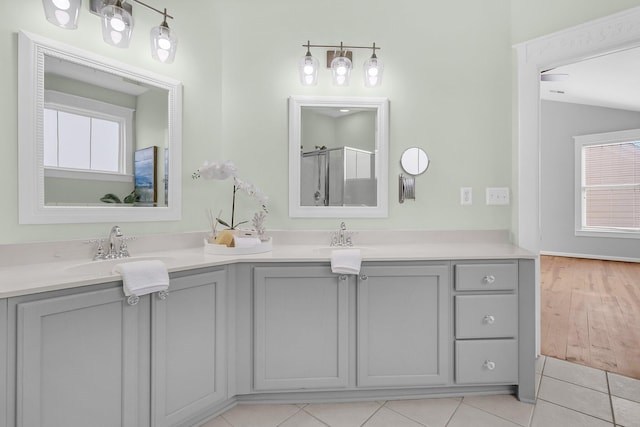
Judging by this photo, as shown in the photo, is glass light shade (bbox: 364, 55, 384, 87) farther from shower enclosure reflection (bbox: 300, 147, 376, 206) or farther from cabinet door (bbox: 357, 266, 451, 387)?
cabinet door (bbox: 357, 266, 451, 387)

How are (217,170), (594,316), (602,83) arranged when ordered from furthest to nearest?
(602,83) < (594,316) < (217,170)

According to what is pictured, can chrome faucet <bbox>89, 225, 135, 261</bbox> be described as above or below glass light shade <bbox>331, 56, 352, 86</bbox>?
below

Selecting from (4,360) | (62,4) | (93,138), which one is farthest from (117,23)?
(4,360)

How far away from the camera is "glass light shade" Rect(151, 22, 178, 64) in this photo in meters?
1.74

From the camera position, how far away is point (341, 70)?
6.84 ft

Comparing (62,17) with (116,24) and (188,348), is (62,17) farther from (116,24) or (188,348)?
(188,348)

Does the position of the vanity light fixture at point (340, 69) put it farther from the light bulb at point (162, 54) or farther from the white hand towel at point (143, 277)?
the white hand towel at point (143, 277)

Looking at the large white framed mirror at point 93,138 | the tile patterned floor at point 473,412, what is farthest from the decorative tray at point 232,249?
the tile patterned floor at point 473,412

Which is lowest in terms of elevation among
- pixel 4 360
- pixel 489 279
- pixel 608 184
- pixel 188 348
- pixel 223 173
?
pixel 188 348

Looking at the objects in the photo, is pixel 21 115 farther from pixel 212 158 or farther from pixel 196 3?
pixel 196 3

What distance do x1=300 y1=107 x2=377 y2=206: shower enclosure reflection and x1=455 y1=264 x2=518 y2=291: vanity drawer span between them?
830 millimetres

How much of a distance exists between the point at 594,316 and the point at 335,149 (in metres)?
2.86

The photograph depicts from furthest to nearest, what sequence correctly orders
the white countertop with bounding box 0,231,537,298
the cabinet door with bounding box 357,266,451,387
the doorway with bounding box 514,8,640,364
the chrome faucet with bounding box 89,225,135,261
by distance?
the doorway with bounding box 514,8,640,364 < the cabinet door with bounding box 357,266,451,387 < the chrome faucet with bounding box 89,225,135,261 < the white countertop with bounding box 0,231,537,298

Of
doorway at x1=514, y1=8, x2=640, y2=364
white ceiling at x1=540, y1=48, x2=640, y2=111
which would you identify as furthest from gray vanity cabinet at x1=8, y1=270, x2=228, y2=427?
white ceiling at x1=540, y1=48, x2=640, y2=111
